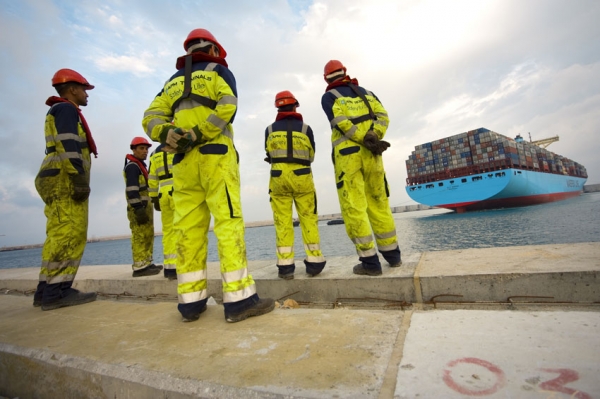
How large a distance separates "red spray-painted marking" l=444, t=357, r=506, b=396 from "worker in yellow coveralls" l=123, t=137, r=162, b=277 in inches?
185

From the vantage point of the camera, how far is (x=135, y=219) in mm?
4699

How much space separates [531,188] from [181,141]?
4128cm

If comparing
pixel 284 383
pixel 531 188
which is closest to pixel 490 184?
pixel 531 188

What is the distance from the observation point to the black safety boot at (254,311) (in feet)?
6.23

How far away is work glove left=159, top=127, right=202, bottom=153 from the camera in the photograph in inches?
79.1

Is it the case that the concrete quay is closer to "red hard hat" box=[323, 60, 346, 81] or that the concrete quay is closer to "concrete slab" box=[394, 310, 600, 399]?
"concrete slab" box=[394, 310, 600, 399]

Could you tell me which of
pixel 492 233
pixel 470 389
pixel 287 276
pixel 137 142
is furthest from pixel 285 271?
pixel 492 233

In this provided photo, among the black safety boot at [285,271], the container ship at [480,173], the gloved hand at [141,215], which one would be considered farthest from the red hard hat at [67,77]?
the container ship at [480,173]

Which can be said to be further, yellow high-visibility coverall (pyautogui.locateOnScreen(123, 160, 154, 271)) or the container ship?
the container ship

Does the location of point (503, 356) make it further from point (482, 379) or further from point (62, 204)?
point (62, 204)

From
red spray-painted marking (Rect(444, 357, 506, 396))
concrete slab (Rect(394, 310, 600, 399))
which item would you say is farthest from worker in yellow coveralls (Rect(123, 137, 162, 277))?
red spray-painted marking (Rect(444, 357, 506, 396))

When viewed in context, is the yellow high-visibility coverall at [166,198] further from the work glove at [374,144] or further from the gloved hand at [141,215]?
the work glove at [374,144]

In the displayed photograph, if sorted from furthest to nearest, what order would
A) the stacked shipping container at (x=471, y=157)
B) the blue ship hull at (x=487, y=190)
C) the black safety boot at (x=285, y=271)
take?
the stacked shipping container at (x=471, y=157) → the blue ship hull at (x=487, y=190) → the black safety boot at (x=285, y=271)

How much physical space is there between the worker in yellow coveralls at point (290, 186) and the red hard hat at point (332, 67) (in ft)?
2.21
